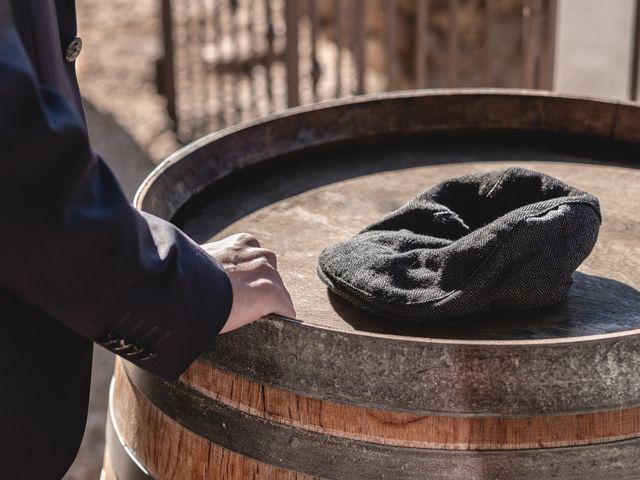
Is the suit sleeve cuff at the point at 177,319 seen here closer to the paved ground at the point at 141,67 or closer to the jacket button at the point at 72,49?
the jacket button at the point at 72,49

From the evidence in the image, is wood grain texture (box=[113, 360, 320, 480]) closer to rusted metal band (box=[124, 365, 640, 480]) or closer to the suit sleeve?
rusted metal band (box=[124, 365, 640, 480])

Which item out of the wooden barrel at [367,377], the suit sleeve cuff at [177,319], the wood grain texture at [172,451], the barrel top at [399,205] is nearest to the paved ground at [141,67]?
the barrel top at [399,205]

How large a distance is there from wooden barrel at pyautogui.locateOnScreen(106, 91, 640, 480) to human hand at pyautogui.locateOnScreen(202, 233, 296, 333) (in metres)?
0.02

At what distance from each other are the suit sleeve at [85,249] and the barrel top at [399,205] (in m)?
0.08

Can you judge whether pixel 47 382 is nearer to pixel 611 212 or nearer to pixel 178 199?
pixel 178 199

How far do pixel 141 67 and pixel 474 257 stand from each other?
4.17m

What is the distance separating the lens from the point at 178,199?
158 centimetres

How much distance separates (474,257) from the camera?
1221 millimetres

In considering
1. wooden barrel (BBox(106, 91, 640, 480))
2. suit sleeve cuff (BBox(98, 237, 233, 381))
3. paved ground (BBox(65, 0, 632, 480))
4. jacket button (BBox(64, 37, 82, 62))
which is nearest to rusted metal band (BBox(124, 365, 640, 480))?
wooden barrel (BBox(106, 91, 640, 480))

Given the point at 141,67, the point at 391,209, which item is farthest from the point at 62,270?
the point at 141,67

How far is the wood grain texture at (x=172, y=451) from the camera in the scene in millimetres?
1196

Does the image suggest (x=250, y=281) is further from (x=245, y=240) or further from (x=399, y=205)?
(x=399, y=205)

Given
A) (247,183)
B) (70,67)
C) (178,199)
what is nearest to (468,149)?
(247,183)

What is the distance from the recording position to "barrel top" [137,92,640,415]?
3.51 feet
